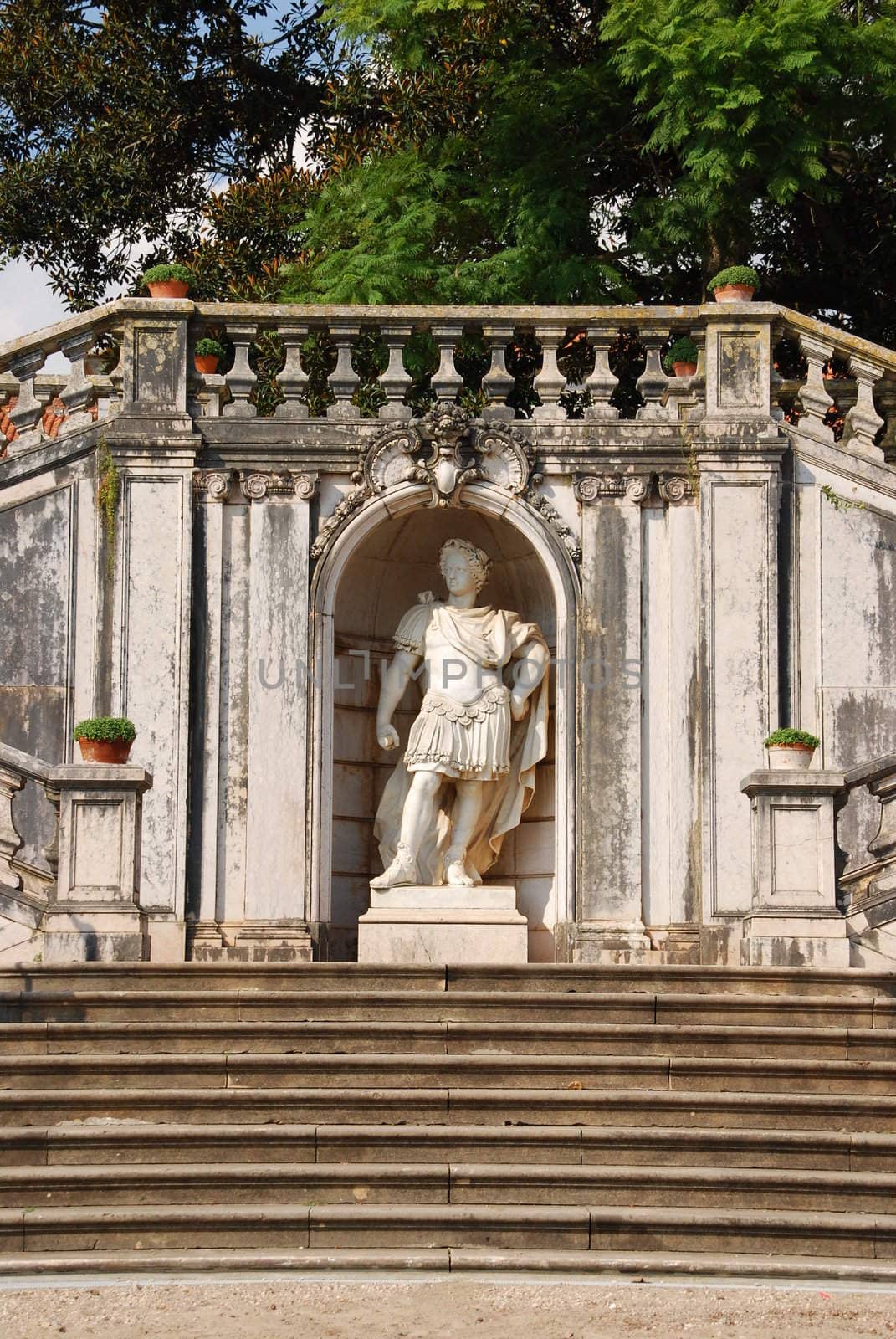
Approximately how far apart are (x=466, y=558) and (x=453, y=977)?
405 cm

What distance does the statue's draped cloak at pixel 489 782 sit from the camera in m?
15.7

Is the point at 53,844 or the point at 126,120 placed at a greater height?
the point at 126,120

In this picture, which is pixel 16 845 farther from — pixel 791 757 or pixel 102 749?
pixel 791 757

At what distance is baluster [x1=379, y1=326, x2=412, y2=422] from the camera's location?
51.9ft

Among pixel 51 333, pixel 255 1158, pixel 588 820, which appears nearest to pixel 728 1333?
pixel 255 1158

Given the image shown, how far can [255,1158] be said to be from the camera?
1110 cm

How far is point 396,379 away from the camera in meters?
15.9

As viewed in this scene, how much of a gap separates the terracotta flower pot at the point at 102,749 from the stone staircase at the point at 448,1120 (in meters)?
1.61

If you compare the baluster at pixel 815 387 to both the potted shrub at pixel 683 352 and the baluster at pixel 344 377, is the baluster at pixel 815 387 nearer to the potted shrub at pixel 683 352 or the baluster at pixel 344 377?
the potted shrub at pixel 683 352

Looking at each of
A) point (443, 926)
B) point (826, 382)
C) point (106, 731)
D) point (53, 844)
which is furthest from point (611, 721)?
point (53, 844)

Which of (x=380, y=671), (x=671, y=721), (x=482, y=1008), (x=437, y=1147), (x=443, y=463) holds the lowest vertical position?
(x=437, y=1147)

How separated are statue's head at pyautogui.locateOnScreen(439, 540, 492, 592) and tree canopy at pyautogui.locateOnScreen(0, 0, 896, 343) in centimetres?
417

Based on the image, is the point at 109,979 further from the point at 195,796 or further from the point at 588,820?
the point at 588,820

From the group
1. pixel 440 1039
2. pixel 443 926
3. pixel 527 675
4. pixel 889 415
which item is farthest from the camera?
pixel 889 415
